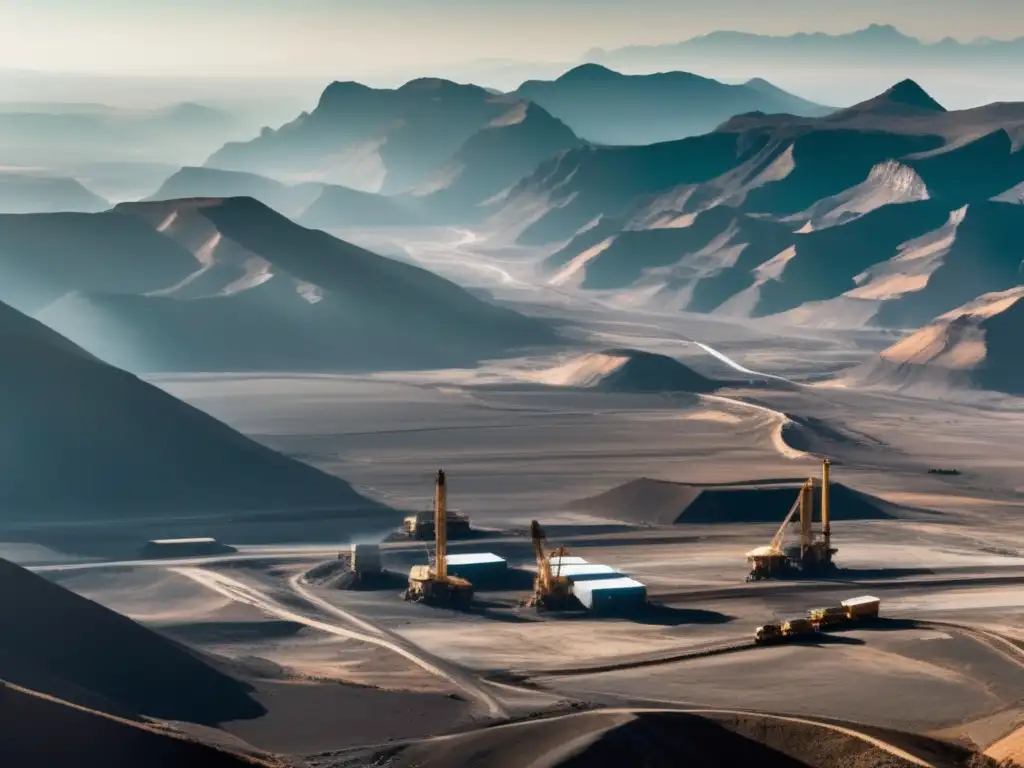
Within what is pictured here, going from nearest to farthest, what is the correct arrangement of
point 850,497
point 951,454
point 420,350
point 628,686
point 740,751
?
1. point 740,751
2. point 628,686
3. point 850,497
4. point 951,454
5. point 420,350

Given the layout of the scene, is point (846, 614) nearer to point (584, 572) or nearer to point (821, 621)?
point (821, 621)

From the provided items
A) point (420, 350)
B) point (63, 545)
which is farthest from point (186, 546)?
point (420, 350)

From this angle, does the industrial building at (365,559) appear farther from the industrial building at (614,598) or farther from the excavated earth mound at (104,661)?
the excavated earth mound at (104,661)

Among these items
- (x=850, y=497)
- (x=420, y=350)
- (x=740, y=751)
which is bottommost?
(x=740, y=751)

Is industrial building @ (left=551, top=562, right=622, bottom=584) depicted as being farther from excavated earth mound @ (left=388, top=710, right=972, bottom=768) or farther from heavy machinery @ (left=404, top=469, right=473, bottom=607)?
excavated earth mound @ (left=388, top=710, right=972, bottom=768)

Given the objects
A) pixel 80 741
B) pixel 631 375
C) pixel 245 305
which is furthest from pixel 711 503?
pixel 245 305

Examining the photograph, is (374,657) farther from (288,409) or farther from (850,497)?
(288,409)

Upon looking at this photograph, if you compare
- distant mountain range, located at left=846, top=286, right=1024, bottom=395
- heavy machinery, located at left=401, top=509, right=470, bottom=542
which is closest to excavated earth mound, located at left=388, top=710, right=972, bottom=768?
heavy machinery, located at left=401, top=509, right=470, bottom=542
